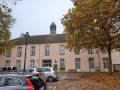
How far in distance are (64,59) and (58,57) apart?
156cm

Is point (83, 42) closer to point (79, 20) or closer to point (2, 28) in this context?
point (79, 20)

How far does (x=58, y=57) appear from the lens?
22.5 meters

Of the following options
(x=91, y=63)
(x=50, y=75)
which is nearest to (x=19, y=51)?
(x=50, y=75)

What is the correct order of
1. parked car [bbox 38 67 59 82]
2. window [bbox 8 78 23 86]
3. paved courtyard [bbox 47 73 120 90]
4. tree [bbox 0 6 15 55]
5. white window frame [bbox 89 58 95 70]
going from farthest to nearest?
white window frame [bbox 89 58 95 70] < tree [bbox 0 6 15 55] < parked car [bbox 38 67 59 82] < paved courtyard [bbox 47 73 120 90] < window [bbox 8 78 23 86]

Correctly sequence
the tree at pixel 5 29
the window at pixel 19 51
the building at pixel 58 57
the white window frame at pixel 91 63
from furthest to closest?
the window at pixel 19 51, the white window frame at pixel 91 63, the building at pixel 58 57, the tree at pixel 5 29

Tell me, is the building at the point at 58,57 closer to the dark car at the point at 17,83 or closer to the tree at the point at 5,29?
the tree at the point at 5,29

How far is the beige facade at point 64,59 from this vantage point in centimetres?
2123

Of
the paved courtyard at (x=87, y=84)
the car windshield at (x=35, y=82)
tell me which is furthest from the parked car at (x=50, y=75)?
the car windshield at (x=35, y=82)

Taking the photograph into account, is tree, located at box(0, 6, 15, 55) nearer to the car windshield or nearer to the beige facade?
the beige facade

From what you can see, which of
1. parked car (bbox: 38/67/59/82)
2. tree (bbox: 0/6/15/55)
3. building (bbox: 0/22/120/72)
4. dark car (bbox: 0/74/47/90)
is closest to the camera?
dark car (bbox: 0/74/47/90)

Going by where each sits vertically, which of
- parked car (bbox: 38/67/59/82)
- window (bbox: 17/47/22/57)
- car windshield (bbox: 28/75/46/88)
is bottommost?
parked car (bbox: 38/67/59/82)

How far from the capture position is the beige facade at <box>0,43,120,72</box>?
69.7ft

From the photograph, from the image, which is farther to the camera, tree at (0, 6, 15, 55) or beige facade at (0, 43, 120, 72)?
beige facade at (0, 43, 120, 72)

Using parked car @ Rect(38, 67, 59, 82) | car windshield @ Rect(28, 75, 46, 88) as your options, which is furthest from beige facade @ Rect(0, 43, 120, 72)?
car windshield @ Rect(28, 75, 46, 88)
